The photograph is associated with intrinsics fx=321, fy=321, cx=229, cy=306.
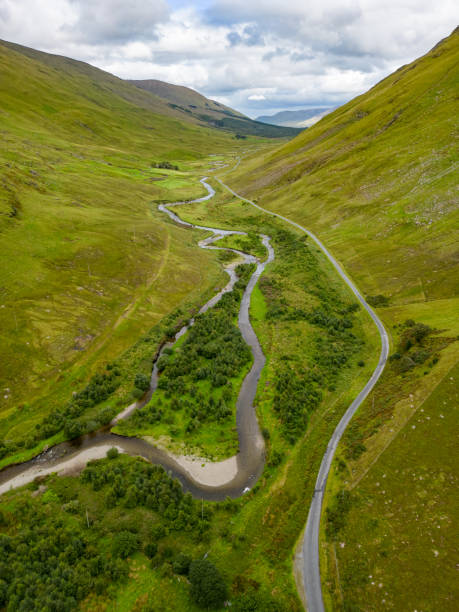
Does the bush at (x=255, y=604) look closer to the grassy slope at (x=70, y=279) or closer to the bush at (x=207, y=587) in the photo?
the bush at (x=207, y=587)

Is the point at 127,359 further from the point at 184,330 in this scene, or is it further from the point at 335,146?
the point at 335,146

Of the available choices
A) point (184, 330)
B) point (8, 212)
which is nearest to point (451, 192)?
point (184, 330)

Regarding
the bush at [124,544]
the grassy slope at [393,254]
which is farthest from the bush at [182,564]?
the grassy slope at [393,254]

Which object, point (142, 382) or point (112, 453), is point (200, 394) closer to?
point (142, 382)

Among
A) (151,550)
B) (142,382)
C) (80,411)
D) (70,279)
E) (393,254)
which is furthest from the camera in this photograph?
(393,254)

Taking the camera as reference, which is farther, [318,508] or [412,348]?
[412,348]

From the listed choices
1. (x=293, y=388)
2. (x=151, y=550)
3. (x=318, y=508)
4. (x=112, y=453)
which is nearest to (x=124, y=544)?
(x=151, y=550)
